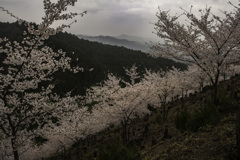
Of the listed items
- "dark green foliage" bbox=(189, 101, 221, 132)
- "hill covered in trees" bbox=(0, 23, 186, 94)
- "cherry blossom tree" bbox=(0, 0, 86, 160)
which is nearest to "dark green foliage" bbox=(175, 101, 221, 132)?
"dark green foliage" bbox=(189, 101, 221, 132)

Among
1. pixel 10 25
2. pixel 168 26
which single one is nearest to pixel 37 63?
pixel 168 26

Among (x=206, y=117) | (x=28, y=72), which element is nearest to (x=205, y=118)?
(x=206, y=117)

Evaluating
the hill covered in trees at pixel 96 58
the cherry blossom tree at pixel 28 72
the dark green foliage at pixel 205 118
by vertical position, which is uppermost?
the hill covered in trees at pixel 96 58

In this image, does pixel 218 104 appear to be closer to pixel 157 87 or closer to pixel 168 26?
pixel 168 26

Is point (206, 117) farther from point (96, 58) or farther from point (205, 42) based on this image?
point (96, 58)

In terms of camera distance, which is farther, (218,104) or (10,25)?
(10,25)

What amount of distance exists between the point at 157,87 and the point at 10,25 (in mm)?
157758

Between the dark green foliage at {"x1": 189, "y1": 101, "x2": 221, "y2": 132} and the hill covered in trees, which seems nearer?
the dark green foliage at {"x1": 189, "y1": 101, "x2": 221, "y2": 132}

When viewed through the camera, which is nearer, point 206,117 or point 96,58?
point 206,117

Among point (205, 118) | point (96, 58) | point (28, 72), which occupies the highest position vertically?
point (96, 58)

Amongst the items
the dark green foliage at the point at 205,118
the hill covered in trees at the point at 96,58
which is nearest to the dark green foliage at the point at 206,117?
the dark green foliage at the point at 205,118

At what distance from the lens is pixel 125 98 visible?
20000 millimetres

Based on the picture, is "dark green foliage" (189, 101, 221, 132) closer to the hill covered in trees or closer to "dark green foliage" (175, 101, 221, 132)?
"dark green foliage" (175, 101, 221, 132)

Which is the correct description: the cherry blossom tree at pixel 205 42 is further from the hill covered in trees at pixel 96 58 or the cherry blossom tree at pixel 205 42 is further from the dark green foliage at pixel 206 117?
the hill covered in trees at pixel 96 58
